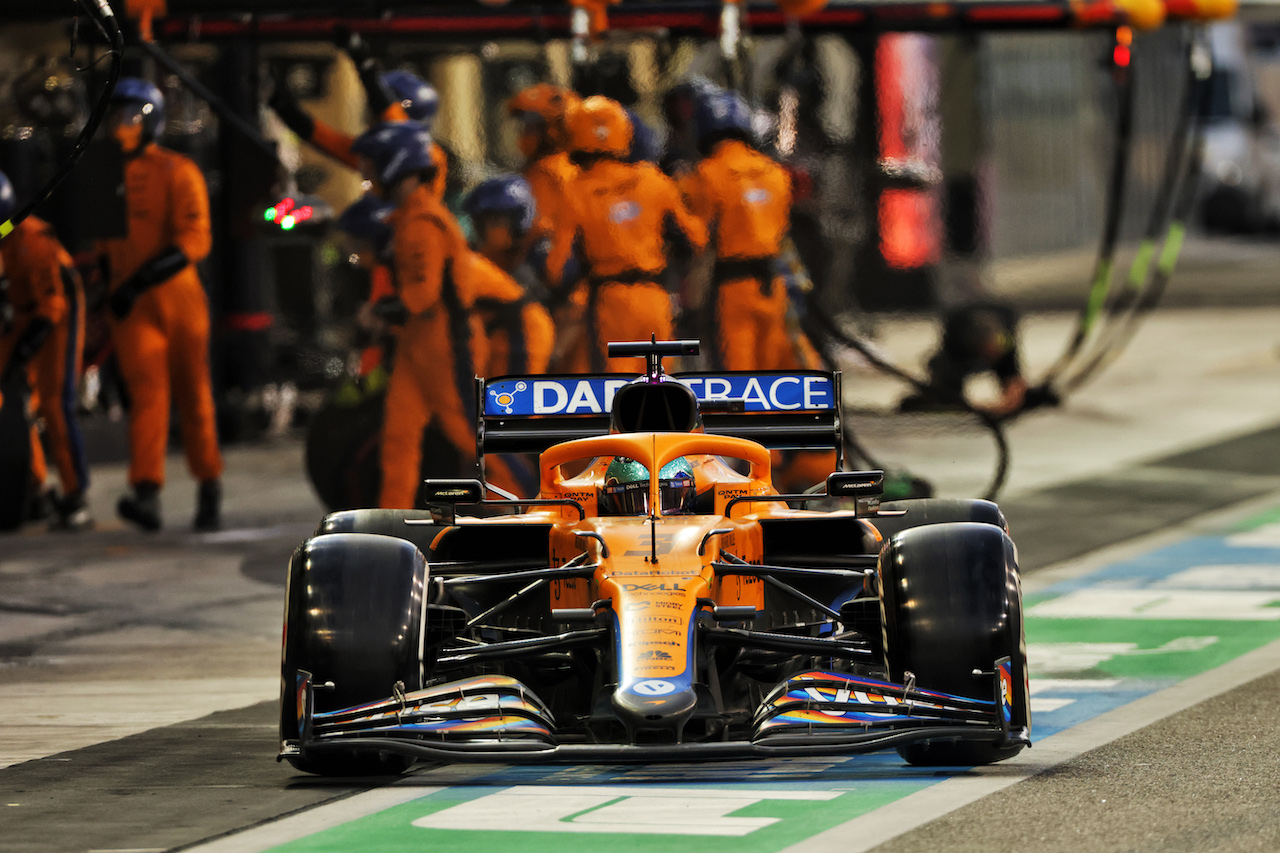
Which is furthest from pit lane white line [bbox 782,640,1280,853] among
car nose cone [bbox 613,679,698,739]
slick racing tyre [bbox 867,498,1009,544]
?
slick racing tyre [bbox 867,498,1009,544]

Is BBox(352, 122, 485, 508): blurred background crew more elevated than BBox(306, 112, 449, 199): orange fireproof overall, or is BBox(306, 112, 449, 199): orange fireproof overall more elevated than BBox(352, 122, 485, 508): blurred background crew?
BBox(306, 112, 449, 199): orange fireproof overall

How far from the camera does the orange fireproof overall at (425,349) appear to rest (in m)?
13.0

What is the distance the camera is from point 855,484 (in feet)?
24.3

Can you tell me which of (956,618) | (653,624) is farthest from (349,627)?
(956,618)

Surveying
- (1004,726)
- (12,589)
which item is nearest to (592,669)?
(1004,726)

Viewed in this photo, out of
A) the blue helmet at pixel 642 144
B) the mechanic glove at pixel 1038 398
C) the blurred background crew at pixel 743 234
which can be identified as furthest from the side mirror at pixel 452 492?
the mechanic glove at pixel 1038 398

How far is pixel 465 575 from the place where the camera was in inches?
312

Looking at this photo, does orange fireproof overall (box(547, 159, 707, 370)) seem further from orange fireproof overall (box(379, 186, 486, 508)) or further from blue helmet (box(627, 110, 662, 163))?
orange fireproof overall (box(379, 186, 486, 508))

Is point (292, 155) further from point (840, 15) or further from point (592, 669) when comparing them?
point (592, 669)

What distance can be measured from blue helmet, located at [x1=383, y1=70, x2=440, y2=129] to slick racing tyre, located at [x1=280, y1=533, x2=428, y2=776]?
A: 279 inches

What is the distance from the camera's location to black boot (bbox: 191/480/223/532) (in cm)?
1395

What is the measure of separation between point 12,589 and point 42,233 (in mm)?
2888

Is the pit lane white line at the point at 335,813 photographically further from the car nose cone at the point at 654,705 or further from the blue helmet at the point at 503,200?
the blue helmet at the point at 503,200

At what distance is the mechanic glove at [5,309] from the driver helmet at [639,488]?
7.29 metres
